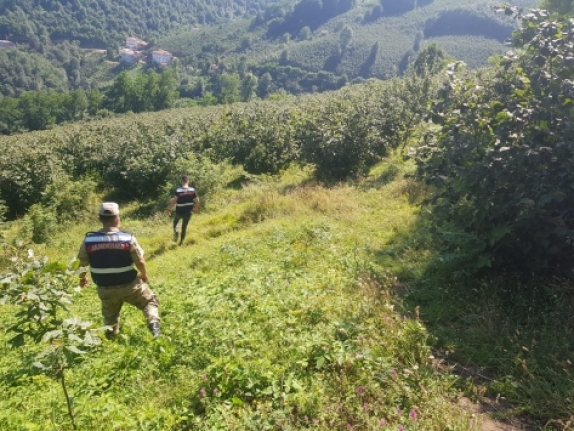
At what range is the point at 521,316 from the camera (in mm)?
5062

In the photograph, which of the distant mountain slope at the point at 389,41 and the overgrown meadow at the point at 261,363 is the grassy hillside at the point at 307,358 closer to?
the overgrown meadow at the point at 261,363

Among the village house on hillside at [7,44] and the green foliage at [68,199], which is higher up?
the green foliage at [68,199]

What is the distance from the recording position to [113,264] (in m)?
5.28

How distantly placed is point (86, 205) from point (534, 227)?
1777cm

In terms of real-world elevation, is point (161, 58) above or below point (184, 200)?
below

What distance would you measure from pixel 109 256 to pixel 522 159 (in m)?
5.29

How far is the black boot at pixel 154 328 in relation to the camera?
5.23m

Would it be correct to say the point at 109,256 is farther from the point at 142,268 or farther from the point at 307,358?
the point at 307,358

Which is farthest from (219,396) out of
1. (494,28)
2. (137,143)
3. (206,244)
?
(494,28)

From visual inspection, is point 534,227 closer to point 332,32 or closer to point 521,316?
point 521,316

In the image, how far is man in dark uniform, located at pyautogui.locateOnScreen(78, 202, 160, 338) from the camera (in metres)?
5.24

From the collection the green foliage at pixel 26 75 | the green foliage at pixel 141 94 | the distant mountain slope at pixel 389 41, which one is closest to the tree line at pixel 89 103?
the green foliage at pixel 141 94

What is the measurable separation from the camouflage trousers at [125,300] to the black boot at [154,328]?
0.16 ft

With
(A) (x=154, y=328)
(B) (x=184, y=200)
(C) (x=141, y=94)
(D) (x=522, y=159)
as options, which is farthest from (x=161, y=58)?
(D) (x=522, y=159)
